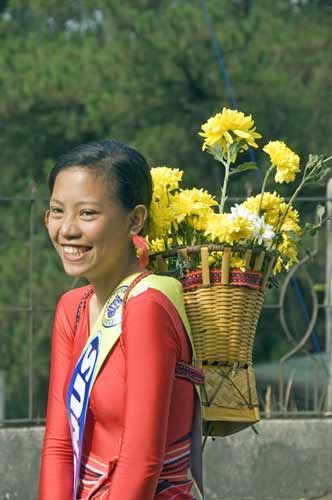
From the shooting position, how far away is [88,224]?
8.76 feet

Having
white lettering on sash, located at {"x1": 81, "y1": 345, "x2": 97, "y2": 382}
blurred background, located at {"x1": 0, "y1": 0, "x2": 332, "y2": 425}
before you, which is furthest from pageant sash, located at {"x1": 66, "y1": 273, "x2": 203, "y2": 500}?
blurred background, located at {"x1": 0, "y1": 0, "x2": 332, "y2": 425}

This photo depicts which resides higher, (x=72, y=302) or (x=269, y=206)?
(x=269, y=206)

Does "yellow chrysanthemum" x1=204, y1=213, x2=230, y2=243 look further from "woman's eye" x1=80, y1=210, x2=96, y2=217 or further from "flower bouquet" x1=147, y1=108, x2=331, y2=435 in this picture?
"woman's eye" x1=80, y1=210, x2=96, y2=217

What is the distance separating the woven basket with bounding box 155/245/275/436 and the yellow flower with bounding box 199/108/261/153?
0.25 metres

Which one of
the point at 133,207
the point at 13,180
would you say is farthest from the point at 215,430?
the point at 13,180

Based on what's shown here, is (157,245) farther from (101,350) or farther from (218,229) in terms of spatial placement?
(101,350)

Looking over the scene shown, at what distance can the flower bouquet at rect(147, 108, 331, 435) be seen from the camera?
2.78 m

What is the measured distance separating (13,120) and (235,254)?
545 inches

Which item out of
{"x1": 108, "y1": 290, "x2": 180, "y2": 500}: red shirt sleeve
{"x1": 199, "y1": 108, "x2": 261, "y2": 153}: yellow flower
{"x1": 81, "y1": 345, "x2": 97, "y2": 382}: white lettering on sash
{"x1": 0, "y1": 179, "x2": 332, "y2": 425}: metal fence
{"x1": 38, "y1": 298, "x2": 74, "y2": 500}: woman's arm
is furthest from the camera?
{"x1": 0, "y1": 179, "x2": 332, "y2": 425}: metal fence

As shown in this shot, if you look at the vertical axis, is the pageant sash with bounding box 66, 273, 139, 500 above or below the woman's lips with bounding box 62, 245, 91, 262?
below

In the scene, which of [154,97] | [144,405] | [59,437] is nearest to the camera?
[144,405]

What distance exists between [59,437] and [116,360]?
26 centimetres

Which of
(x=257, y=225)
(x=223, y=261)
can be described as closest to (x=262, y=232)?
(x=257, y=225)

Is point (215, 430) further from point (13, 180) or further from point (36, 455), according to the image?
point (13, 180)
